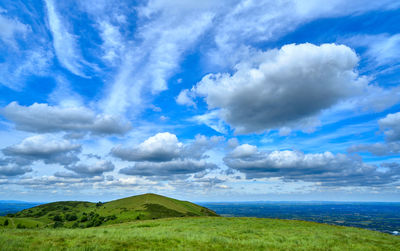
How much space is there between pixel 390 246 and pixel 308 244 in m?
8.64

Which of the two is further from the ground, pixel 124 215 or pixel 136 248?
pixel 136 248

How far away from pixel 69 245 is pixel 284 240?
20350mm

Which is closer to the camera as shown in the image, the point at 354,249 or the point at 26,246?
the point at 26,246

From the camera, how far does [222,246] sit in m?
19.8

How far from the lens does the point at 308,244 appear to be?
2205cm

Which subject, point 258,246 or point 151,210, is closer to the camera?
point 258,246

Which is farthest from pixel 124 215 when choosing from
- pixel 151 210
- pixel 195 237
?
pixel 195 237

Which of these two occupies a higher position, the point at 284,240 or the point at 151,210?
the point at 284,240

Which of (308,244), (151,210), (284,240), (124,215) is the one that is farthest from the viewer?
(151,210)

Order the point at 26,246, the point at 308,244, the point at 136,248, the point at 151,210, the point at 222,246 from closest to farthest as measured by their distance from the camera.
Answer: the point at 26,246 → the point at 136,248 → the point at 222,246 → the point at 308,244 → the point at 151,210

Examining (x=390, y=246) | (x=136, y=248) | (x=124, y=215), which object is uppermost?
(x=136, y=248)

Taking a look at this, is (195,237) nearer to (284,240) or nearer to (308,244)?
(284,240)

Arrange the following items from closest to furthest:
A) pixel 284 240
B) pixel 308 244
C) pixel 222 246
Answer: pixel 222 246
pixel 308 244
pixel 284 240

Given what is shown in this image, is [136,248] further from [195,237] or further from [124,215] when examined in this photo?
[124,215]
